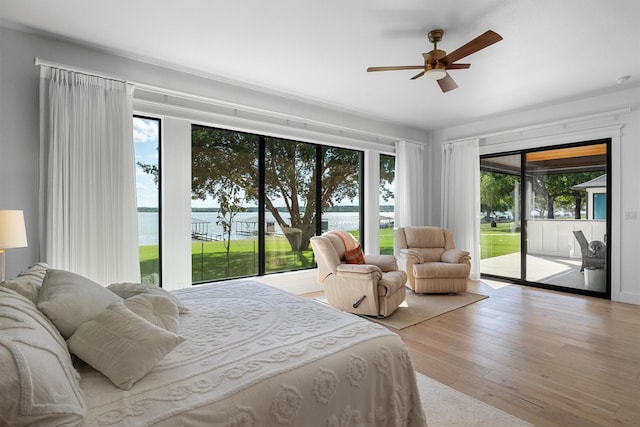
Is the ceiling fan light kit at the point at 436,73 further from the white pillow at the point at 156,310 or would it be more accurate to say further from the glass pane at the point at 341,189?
the white pillow at the point at 156,310

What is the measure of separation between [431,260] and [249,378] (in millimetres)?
4404

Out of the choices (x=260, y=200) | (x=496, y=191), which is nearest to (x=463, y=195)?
(x=496, y=191)

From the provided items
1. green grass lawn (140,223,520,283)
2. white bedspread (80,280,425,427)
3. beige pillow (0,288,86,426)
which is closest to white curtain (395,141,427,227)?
green grass lawn (140,223,520,283)

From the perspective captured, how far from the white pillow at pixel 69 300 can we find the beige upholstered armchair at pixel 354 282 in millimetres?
2504

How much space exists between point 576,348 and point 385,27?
321cm

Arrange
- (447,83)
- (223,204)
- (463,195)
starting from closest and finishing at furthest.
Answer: (447,83)
(223,204)
(463,195)

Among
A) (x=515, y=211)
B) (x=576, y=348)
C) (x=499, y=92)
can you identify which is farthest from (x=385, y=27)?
(x=515, y=211)

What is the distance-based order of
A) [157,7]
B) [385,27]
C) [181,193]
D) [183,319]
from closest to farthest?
[183,319], [157,7], [385,27], [181,193]

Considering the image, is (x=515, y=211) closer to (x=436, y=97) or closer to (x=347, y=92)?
(x=436, y=97)

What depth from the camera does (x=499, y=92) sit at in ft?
13.9

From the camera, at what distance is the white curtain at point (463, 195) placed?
559cm

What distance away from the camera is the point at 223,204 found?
424 centimetres

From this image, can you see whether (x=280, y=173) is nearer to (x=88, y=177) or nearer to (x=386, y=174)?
(x=386, y=174)

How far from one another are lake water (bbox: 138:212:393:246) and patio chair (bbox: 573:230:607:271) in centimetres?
279
